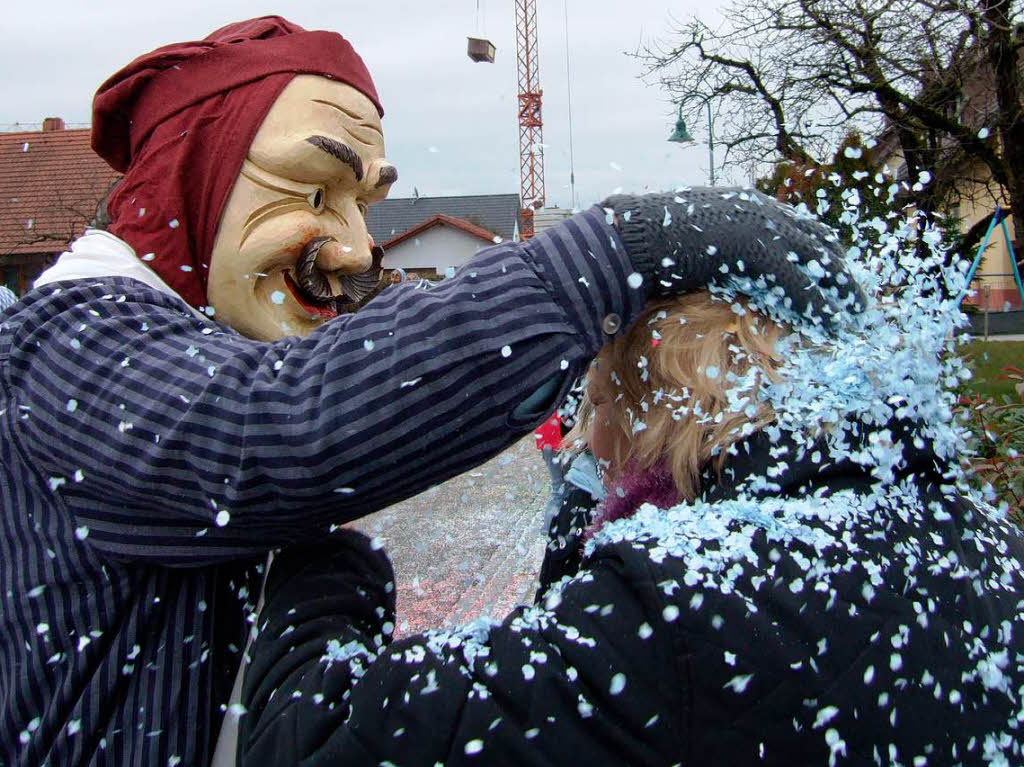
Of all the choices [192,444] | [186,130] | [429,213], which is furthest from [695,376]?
[429,213]

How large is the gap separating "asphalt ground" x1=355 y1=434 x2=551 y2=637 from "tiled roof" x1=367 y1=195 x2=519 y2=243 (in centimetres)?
97

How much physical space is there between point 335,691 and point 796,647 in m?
0.52

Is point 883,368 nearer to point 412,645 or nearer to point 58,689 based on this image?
point 412,645

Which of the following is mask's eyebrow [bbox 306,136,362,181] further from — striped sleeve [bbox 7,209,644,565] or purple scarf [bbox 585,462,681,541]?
purple scarf [bbox 585,462,681,541]

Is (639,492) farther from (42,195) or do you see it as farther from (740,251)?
(42,195)

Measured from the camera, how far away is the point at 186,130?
145cm

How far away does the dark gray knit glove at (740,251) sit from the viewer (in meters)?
1.00

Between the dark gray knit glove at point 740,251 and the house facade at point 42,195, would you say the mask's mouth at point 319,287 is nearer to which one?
the dark gray knit glove at point 740,251

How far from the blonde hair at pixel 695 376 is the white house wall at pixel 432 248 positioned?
1980 mm

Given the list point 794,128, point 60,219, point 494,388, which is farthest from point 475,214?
point 494,388

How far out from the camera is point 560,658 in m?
0.89

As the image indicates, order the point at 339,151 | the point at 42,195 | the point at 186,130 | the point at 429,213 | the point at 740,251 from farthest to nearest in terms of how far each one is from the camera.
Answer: the point at 42,195 < the point at 429,213 < the point at 339,151 < the point at 186,130 < the point at 740,251

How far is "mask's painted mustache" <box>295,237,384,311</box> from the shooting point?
1663mm

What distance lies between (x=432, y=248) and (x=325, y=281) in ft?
6.29
